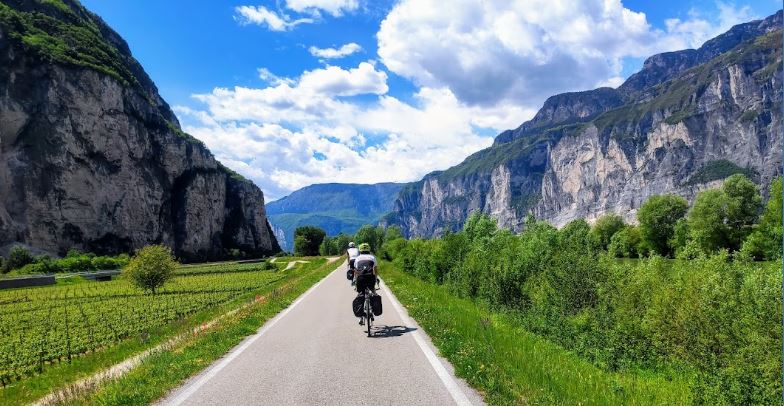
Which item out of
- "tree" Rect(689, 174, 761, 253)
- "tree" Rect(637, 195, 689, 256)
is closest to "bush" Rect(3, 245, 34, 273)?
"tree" Rect(637, 195, 689, 256)

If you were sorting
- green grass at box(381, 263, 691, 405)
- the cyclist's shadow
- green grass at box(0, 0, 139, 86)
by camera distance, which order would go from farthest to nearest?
green grass at box(0, 0, 139, 86) → the cyclist's shadow → green grass at box(381, 263, 691, 405)

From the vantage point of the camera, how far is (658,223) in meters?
83.5

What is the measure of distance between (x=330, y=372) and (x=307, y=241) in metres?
170

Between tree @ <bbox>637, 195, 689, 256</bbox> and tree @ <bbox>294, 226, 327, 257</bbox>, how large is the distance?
388ft

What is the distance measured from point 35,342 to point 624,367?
22987 millimetres

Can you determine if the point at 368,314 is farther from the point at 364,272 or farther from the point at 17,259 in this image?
the point at 17,259

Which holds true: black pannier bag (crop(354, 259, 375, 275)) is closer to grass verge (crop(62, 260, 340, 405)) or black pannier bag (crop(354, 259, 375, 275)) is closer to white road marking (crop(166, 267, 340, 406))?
white road marking (crop(166, 267, 340, 406))

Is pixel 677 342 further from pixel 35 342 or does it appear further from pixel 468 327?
pixel 35 342

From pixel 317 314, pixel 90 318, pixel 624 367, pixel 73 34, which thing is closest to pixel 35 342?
pixel 90 318

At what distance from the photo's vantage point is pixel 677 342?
12.1 metres

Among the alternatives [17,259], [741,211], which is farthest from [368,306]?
[17,259]

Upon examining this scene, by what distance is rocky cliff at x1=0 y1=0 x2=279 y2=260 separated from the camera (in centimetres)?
11006

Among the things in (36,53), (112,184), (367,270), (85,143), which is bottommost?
(367,270)

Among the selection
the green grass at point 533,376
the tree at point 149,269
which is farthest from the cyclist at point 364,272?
the tree at point 149,269
